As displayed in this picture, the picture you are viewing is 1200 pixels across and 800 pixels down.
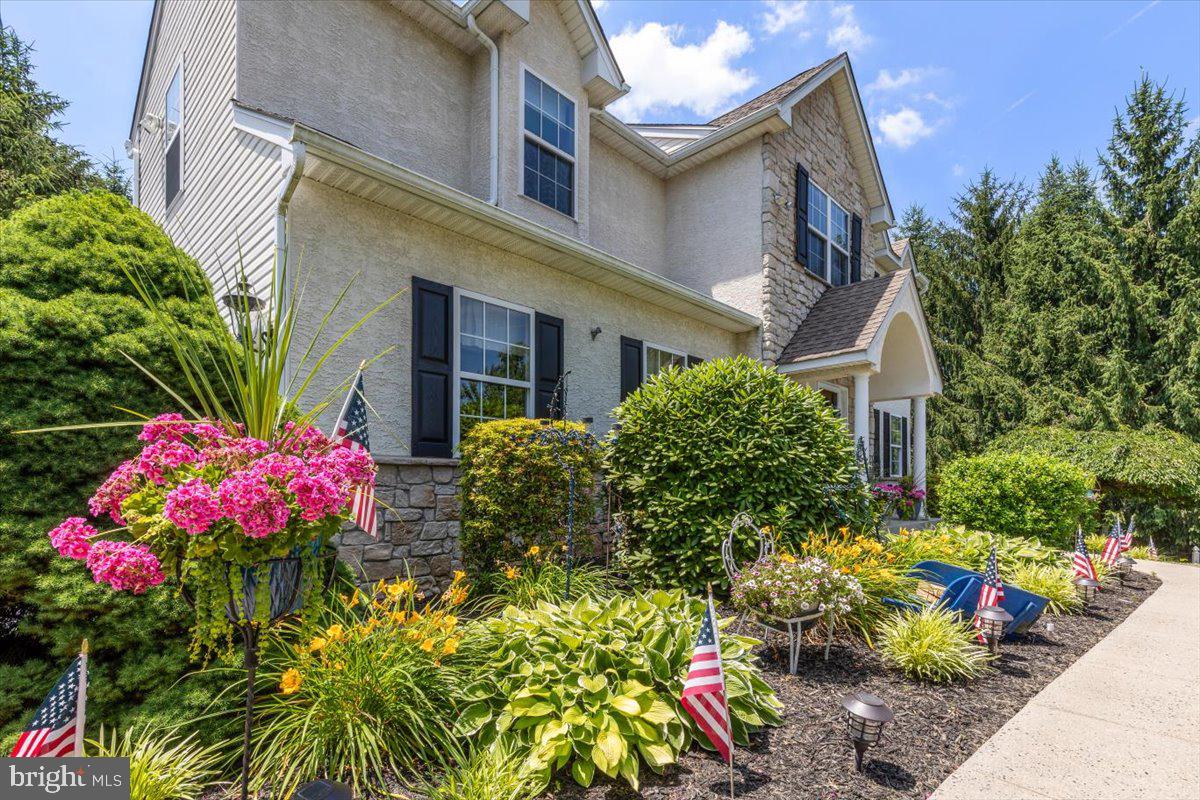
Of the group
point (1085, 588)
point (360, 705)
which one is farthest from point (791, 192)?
point (360, 705)

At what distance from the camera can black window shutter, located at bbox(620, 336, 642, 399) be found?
843 cm

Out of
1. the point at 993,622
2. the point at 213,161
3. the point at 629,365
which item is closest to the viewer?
the point at 993,622

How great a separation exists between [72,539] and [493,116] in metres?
7.74

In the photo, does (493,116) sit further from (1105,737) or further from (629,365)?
(1105,737)

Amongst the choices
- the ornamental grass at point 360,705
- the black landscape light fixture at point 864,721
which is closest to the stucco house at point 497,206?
the ornamental grass at point 360,705

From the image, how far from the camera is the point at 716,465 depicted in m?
5.48

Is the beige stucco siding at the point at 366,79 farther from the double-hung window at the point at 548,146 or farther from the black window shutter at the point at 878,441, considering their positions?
the black window shutter at the point at 878,441

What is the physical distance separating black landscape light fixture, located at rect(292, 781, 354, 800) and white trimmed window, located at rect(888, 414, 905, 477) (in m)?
15.2

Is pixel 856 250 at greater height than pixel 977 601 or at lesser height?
greater

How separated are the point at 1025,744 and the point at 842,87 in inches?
502

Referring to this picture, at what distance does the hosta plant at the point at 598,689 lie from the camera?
2.77 metres

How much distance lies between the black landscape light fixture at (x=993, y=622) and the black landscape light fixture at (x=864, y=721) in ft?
7.36

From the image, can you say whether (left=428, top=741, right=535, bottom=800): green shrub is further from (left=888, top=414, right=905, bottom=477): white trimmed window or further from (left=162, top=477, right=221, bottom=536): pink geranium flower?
(left=888, top=414, right=905, bottom=477): white trimmed window

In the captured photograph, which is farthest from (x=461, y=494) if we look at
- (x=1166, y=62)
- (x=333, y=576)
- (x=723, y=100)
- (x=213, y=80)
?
(x=1166, y=62)
